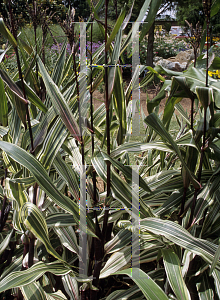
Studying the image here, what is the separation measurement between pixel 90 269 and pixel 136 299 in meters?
0.16

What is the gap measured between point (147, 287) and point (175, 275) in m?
0.08

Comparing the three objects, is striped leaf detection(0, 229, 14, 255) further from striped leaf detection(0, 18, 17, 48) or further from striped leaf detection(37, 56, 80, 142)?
striped leaf detection(0, 18, 17, 48)

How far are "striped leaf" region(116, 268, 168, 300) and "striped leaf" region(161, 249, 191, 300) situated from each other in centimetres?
4

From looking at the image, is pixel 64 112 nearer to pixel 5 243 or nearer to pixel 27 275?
pixel 27 275

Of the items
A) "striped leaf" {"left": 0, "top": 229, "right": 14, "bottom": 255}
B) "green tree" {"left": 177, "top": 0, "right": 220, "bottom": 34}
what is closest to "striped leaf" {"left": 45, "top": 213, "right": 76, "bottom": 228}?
"striped leaf" {"left": 0, "top": 229, "right": 14, "bottom": 255}

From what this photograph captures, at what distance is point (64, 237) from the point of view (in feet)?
2.68

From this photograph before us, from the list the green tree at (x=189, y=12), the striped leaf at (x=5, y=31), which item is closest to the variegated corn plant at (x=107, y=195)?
the striped leaf at (x=5, y=31)

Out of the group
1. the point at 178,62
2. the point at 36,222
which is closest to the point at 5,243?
the point at 36,222

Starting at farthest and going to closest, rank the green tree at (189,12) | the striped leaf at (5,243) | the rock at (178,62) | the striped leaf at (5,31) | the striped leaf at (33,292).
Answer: the rock at (178,62) < the green tree at (189,12) < the striped leaf at (5,243) < the striped leaf at (33,292) < the striped leaf at (5,31)

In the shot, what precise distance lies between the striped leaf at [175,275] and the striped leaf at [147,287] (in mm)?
39

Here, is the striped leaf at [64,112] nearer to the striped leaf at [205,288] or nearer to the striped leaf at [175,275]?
the striped leaf at [175,275]

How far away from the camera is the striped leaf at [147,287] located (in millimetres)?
569

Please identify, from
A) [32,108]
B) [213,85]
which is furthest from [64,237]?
[213,85]

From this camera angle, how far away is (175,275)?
2.06 feet
